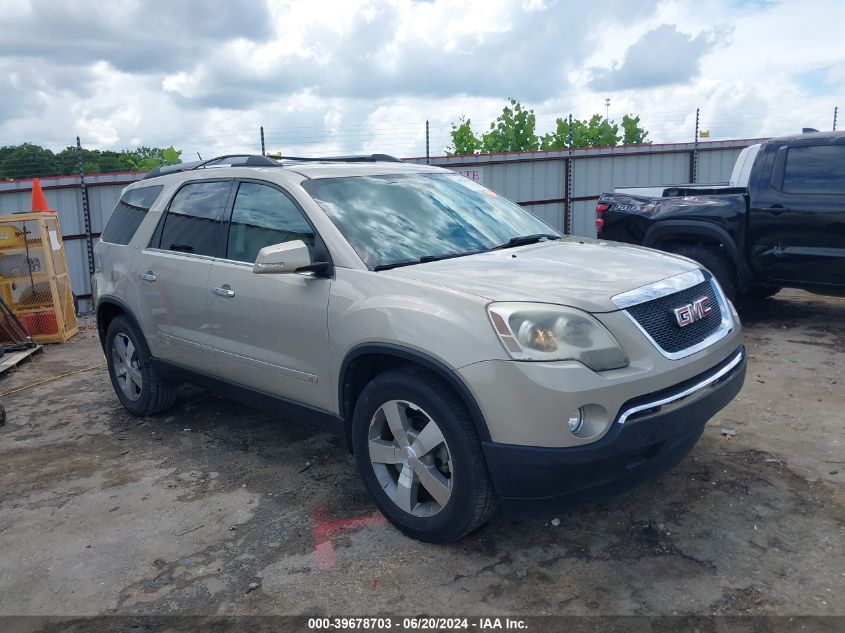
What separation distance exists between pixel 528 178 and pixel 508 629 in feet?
41.9

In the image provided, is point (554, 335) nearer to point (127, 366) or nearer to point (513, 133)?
point (127, 366)

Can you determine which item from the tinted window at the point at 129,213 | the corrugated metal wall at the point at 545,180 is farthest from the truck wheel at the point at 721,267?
the corrugated metal wall at the point at 545,180

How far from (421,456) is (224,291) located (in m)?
1.72

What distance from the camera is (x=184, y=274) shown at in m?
4.62

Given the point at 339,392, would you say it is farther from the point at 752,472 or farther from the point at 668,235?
the point at 668,235

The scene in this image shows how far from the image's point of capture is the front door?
12.3 feet

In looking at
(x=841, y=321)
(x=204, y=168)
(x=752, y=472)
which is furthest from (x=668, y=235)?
(x=204, y=168)

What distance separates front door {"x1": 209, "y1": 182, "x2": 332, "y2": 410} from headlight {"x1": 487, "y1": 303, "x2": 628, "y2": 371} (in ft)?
3.52

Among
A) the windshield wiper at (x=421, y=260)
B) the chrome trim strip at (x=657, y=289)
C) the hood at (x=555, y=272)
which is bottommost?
the chrome trim strip at (x=657, y=289)

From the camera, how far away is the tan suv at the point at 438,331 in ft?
9.58

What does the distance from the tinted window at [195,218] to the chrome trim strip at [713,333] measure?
2662 mm

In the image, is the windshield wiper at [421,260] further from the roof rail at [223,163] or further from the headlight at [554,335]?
the roof rail at [223,163]

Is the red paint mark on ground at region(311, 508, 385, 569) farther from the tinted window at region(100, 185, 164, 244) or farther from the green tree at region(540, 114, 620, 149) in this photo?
the green tree at region(540, 114, 620, 149)

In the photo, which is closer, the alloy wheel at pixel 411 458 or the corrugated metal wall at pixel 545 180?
the alloy wheel at pixel 411 458
